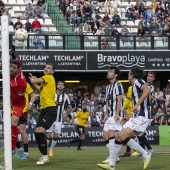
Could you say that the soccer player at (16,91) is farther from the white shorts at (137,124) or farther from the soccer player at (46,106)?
the white shorts at (137,124)

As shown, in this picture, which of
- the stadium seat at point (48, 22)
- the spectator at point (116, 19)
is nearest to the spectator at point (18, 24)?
the stadium seat at point (48, 22)

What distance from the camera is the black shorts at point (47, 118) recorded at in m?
15.3

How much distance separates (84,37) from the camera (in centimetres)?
3306

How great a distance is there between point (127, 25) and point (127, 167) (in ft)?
77.1

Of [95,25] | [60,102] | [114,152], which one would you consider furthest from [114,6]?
[114,152]

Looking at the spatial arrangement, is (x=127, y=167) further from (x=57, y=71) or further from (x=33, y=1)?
(x=33, y=1)

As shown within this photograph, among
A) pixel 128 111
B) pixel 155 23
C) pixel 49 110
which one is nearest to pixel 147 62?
pixel 155 23

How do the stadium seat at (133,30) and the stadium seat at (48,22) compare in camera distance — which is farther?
the stadium seat at (133,30)

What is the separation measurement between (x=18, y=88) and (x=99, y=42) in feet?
60.8

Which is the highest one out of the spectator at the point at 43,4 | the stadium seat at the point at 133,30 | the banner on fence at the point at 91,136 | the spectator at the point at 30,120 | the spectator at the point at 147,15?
the spectator at the point at 43,4

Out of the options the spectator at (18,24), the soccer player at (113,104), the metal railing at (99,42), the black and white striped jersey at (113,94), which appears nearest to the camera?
the soccer player at (113,104)

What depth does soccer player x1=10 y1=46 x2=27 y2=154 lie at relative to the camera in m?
15.0

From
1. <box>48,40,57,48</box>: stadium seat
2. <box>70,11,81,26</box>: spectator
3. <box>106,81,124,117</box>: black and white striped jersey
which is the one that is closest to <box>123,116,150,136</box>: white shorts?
<box>106,81,124,117</box>: black and white striped jersey

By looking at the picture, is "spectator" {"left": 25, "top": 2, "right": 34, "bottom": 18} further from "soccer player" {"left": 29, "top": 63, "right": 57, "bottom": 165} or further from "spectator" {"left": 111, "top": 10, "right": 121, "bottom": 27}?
"soccer player" {"left": 29, "top": 63, "right": 57, "bottom": 165}
